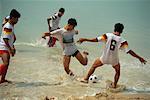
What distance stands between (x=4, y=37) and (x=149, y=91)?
3.94m

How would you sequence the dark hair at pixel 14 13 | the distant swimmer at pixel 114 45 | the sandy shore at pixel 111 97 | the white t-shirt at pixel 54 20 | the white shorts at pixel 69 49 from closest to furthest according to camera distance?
the sandy shore at pixel 111 97 < the distant swimmer at pixel 114 45 < the dark hair at pixel 14 13 < the white shorts at pixel 69 49 < the white t-shirt at pixel 54 20

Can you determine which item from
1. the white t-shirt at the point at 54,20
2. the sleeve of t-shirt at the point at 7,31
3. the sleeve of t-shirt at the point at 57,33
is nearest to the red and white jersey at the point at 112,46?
the sleeve of t-shirt at the point at 57,33

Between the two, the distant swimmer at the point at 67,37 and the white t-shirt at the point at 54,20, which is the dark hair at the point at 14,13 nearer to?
the distant swimmer at the point at 67,37

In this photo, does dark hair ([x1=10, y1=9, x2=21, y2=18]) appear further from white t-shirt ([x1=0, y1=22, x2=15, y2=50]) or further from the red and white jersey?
the red and white jersey

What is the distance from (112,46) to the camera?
9.15 meters

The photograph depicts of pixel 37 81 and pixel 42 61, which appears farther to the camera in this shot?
pixel 42 61

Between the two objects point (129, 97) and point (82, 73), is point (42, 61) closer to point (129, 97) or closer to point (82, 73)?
point (82, 73)

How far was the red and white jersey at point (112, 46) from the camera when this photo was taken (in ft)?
29.6

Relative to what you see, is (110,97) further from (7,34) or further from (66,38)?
(7,34)

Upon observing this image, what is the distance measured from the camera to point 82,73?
11727 mm

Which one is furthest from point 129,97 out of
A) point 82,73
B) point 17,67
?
point 17,67

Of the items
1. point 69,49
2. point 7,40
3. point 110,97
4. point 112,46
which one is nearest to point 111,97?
point 110,97

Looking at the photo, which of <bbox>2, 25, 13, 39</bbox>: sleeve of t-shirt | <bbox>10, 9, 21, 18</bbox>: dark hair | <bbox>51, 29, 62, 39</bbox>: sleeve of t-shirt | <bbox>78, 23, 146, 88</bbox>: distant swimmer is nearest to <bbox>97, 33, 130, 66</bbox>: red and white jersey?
<bbox>78, 23, 146, 88</bbox>: distant swimmer

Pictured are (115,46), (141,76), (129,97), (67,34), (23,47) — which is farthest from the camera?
(23,47)
